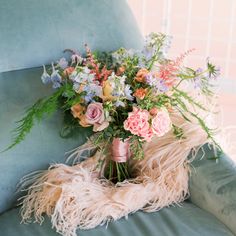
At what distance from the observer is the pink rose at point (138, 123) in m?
1.12

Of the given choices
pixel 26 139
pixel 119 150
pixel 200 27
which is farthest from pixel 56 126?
pixel 200 27

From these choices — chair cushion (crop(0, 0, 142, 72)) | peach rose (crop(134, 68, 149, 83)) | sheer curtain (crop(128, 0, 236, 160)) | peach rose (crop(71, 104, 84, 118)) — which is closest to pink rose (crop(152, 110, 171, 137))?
peach rose (crop(134, 68, 149, 83))

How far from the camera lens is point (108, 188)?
4.07 feet

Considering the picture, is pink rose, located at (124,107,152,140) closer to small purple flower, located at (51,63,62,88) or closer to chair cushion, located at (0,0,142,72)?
small purple flower, located at (51,63,62,88)

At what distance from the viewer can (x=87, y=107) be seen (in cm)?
116

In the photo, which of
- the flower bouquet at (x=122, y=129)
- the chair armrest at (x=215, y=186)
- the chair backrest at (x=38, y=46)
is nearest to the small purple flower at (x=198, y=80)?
the flower bouquet at (x=122, y=129)

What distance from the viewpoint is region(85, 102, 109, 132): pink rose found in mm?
1142

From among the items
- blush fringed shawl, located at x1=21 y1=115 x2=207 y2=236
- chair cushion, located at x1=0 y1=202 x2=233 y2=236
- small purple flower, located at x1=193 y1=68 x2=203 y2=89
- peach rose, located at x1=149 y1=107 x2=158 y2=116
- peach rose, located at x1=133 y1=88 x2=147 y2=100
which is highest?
small purple flower, located at x1=193 y1=68 x2=203 y2=89

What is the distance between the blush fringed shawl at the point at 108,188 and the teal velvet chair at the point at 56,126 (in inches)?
1.1

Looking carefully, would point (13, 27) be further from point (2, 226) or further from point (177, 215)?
point (177, 215)

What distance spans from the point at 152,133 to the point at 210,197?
0.88 ft

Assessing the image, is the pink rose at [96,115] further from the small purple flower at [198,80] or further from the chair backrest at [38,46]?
the small purple flower at [198,80]

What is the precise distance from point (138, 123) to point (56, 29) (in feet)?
1.54

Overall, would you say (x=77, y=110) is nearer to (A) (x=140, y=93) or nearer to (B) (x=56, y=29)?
(A) (x=140, y=93)
